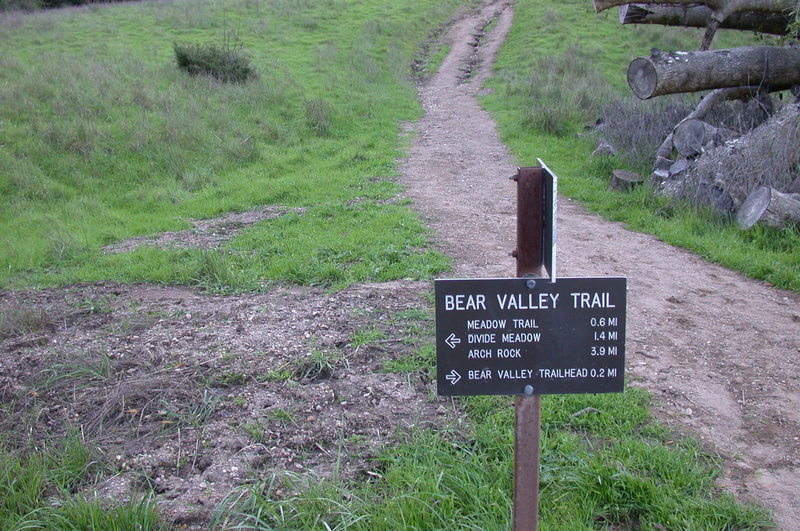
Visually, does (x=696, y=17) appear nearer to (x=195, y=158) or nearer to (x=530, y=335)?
(x=195, y=158)

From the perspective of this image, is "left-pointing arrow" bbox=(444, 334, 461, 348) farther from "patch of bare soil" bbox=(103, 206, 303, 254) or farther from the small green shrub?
the small green shrub

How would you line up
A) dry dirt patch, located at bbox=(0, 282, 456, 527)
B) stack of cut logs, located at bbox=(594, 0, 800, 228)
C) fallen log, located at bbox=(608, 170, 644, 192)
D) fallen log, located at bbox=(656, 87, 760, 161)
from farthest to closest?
fallen log, located at bbox=(656, 87, 760, 161)
fallen log, located at bbox=(608, 170, 644, 192)
stack of cut logs, located at bbox=(594, 0, 800, 228)
dry dirt patch, located at bbox=(0, 282, 456, 527)

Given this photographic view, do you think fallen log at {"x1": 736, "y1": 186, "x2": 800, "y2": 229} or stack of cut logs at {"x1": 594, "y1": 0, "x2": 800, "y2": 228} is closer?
fallen log at {"x1": 736, "y1": 186, "x2": 800, "y2": 229}

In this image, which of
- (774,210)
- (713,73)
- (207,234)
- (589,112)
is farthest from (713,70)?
(207,234)

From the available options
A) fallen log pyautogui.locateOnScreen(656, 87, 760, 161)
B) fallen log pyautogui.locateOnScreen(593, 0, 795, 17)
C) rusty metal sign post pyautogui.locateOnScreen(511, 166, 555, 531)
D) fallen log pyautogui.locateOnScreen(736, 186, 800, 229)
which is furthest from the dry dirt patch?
fallen log pyautogui.locateOnScreen(656, 87, 760, 161)

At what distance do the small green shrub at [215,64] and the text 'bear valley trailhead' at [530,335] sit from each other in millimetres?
15011

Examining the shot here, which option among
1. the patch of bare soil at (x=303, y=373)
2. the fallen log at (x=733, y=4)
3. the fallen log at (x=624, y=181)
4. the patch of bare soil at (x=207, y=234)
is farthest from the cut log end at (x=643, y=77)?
the patch of bare soil at (x=207, y=234)

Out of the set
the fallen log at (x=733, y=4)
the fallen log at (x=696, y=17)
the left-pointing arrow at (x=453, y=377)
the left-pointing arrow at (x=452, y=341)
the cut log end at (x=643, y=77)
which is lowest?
the left-pointing arrow at (x=453, y=377)

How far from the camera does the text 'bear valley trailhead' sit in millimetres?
2557

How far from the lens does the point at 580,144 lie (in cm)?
1285

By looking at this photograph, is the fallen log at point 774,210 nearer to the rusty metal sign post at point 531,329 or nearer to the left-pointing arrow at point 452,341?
the rusty metal sign post at point 531,329

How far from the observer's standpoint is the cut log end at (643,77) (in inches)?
356

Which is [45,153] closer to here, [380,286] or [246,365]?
[380,286]

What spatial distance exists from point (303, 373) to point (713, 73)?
25.5 feet
